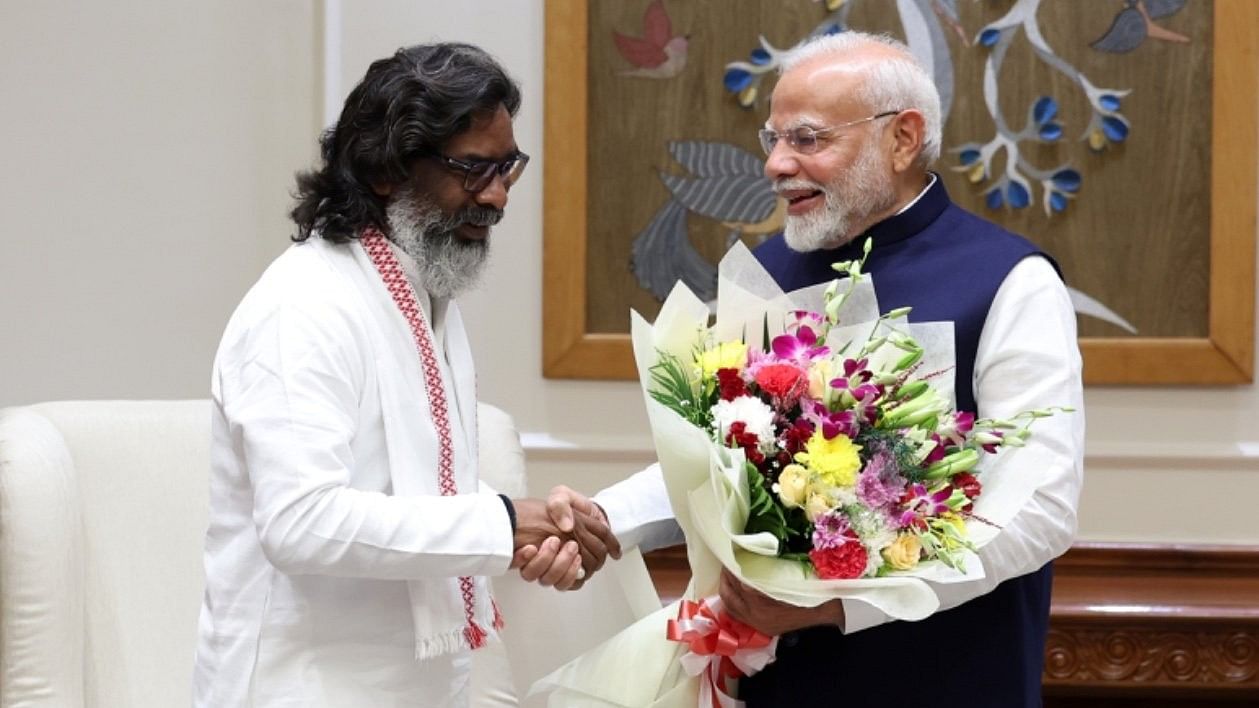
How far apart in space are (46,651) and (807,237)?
5.17 ft

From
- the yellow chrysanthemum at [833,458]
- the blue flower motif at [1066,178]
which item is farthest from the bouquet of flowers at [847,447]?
the blue flower motif at [1066,178]

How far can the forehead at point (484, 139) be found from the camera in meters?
2.51

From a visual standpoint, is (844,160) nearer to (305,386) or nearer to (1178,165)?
(305,386)

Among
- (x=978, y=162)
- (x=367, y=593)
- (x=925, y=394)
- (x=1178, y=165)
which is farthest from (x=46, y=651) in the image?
(x=1178, y=165)

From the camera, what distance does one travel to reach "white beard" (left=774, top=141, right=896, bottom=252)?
2.61 meters

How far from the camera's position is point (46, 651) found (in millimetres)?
2916

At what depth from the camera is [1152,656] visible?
12.4 feet

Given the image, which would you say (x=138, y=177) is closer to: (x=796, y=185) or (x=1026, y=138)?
(x=796, y=185)

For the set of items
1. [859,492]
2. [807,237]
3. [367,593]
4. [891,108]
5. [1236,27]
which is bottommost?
[367,593]

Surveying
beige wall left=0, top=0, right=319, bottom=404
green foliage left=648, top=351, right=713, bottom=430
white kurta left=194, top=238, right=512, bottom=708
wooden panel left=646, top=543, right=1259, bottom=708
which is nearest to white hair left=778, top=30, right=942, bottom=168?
green foliage left=648, top=351, right=713, bottom=430

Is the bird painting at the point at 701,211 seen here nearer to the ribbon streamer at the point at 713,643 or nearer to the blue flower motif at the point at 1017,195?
the blue flower motif at the point at 1017,195

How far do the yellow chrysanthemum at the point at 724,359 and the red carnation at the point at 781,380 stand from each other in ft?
0.17

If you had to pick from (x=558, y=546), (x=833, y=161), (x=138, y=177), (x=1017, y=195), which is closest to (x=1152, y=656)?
(x=1017, y=195)

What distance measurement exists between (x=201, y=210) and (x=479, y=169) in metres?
1.83
